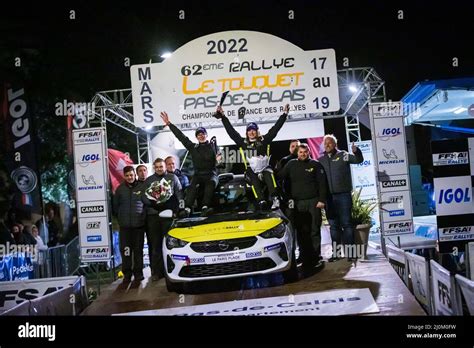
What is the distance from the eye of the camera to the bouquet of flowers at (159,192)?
6336 mm

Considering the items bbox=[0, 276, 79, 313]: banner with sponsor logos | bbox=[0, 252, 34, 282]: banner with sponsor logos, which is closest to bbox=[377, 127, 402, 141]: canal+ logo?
bbox=[0, 276, 79, 313]: banner with sponsor logos

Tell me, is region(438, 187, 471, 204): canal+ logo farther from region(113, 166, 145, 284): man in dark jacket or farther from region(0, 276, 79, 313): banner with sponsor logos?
region(0, 276, 79, 313): banner with sponsor logos

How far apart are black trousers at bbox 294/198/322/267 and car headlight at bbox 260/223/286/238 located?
3.01 ft

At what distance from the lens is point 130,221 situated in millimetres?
6477

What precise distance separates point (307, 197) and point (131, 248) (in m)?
2.56

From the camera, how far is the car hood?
5.13 m

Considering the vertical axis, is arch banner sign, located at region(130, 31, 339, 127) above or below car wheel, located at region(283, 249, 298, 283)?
above

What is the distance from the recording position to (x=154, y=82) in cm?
682

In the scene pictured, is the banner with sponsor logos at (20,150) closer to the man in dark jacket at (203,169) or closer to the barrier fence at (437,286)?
the man in dark jacket at (203,169)

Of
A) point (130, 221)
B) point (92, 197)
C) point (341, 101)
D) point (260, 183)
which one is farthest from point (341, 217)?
point (341, 101)

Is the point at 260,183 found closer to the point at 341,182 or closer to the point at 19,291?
the point at 341,182

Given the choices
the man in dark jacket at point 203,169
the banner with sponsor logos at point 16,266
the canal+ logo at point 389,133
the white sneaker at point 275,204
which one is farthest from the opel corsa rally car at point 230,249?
the banner with sponsor logos at point 16,266

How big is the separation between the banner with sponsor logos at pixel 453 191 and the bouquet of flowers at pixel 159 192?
354 cm
